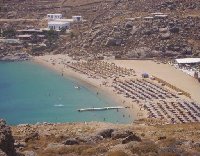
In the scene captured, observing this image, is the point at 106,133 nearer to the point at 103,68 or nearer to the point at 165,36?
the point at 103,68

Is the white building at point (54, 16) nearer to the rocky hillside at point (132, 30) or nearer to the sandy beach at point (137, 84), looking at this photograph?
the rocky hillside at point (132, 30)

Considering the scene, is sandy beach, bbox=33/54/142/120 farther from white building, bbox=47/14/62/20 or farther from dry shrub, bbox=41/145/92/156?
dry shrub, bbox=41/145/92/156

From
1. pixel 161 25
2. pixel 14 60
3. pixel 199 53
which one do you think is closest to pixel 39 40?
pixel 14 60

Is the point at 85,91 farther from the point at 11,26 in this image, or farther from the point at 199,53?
the point at 11,26

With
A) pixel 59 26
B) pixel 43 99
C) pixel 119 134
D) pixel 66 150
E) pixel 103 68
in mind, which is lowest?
pixel 43 99

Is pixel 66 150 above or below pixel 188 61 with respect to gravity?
above

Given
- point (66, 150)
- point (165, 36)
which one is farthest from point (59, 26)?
point (66, 150)
